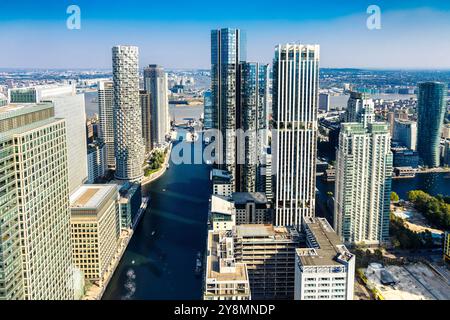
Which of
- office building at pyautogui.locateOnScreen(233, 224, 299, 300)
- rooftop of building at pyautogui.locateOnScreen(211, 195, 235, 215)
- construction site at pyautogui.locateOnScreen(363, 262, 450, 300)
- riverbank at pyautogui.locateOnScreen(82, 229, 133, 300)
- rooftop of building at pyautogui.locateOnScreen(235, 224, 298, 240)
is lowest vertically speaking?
construction site at pyautogui.locateOnScreen(363, 262, 450, 300)

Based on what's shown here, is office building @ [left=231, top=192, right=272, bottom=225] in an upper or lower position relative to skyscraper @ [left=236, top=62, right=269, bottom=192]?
lower

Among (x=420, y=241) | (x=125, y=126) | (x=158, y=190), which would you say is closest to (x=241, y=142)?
(x=158, y=190)

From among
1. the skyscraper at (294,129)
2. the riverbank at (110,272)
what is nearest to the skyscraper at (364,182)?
the skyscraper at (294,129)

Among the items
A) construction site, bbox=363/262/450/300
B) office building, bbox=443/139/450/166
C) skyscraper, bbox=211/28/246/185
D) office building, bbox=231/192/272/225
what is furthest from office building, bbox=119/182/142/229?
office building, bbox=443/139/450/166

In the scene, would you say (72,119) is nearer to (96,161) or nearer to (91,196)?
(91,196)

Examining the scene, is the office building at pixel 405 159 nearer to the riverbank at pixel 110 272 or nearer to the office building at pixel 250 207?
the office building at pixel 250 207

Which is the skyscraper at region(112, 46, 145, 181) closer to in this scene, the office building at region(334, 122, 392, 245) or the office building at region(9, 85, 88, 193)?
the office building at region(9, 85, 88, 193)

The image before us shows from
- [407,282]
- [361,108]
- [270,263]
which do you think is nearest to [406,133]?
[361,108]
